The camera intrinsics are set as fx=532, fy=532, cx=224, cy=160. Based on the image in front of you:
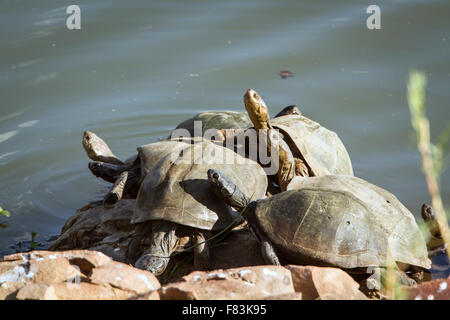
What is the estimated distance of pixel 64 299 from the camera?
9.17 ft

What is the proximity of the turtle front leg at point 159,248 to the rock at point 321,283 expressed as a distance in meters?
1.14

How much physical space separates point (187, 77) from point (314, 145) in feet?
13.3

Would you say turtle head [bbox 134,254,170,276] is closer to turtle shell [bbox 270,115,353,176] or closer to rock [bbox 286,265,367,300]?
rock [bbox 286,265,367,300]

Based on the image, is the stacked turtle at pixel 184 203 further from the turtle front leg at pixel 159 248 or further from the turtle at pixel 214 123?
the turtle at pixel 214 123

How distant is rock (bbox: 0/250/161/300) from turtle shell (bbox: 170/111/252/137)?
120 inches

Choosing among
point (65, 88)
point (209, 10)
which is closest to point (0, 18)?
point (65, 88)

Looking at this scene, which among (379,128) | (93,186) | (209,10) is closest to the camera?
(93,186)

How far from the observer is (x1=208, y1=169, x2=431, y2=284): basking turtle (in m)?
3.88

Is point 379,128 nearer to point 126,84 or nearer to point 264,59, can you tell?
point 264,59

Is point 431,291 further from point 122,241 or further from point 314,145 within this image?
point 122,241

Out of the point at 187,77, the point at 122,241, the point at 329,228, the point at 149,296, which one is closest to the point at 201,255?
the point at 122,241

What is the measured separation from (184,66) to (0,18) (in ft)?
12.7

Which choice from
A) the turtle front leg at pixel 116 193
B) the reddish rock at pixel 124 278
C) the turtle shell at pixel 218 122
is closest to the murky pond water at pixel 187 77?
the turtle front leg at pixel 116 193

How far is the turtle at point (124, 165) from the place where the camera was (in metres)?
5.03
